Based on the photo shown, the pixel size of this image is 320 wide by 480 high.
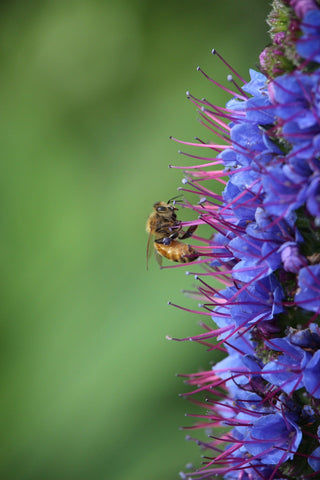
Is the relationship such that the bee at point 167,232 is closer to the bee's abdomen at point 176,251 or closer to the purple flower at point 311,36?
the bee's abdomen at point 176,251

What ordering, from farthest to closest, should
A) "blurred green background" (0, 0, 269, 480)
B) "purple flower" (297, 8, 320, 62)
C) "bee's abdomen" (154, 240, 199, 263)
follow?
"blurred green background" (0, 0, 269, 480), "bee's abdomen" (154, 240, 199, 263), "purple flower" (297, 8, 320, 62)

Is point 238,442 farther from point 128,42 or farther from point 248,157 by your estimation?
point 128,42

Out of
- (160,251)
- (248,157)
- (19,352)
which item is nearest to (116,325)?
(19,352)

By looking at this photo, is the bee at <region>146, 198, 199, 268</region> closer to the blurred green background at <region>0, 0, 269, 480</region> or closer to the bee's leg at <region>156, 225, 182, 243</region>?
the bee's leg at <region>156, 225, 182, 243</region>

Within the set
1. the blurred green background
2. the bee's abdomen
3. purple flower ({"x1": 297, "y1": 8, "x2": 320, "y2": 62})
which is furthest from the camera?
the blurred green background

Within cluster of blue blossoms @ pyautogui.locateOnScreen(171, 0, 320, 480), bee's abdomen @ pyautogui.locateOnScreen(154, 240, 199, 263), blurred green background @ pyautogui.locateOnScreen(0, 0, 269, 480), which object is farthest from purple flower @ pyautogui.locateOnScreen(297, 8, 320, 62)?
blurred green background @ pyautogui.locateOnScreen(0, 0, 269, 480)

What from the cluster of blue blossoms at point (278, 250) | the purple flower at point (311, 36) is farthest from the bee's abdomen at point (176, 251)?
the purple flower at point (311, 36)
